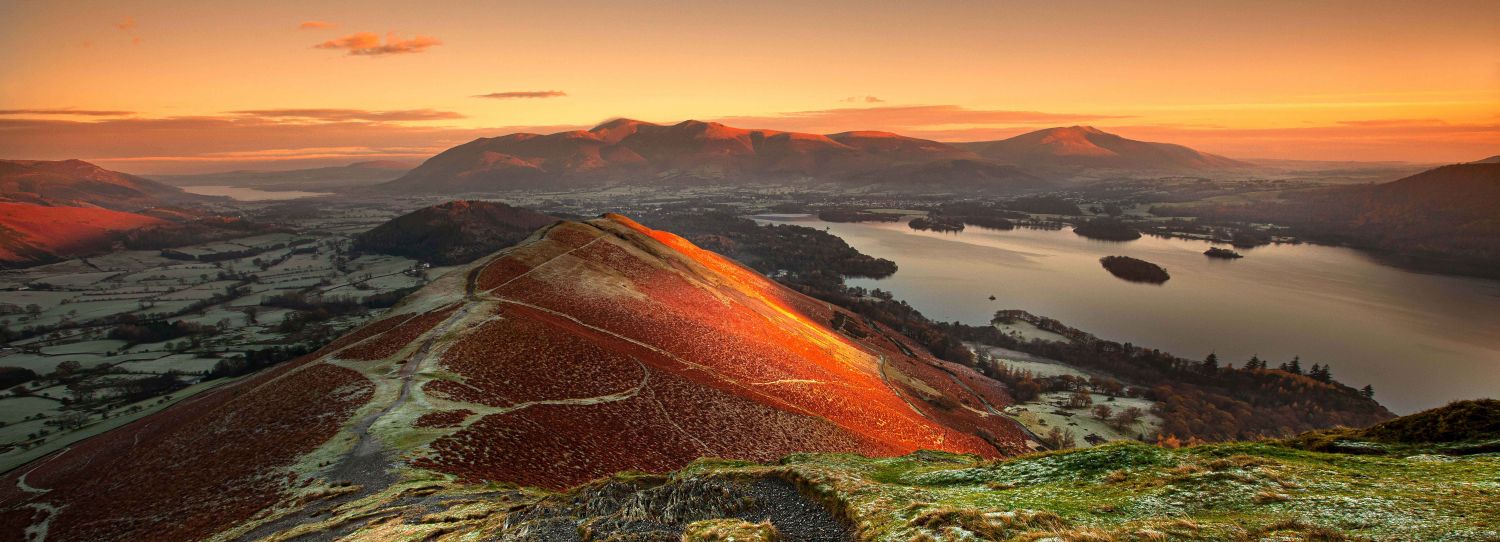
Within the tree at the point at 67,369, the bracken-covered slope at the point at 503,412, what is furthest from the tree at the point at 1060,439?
the tree at the point at 67,369

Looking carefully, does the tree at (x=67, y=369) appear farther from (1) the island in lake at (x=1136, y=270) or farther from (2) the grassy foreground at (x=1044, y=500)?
(1) the island in lake at (x=1136, y=270)

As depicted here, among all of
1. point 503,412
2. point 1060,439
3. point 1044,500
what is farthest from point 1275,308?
point 503,412

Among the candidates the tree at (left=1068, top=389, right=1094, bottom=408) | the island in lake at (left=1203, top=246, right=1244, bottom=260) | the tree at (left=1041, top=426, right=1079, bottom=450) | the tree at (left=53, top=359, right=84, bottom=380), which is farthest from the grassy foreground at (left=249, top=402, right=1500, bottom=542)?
the island in lake at (left=1203, top=246, right=1244, bottom=260)

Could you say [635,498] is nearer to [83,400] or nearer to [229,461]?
[229,461]

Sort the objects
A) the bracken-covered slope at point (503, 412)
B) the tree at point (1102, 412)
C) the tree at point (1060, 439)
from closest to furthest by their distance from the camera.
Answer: the bracken-covered slope at point (503, 412) < the tree at point (1060, 439) < the tree at point (1102, 412)

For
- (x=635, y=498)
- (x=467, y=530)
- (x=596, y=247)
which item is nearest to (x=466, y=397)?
(x=467, y=530)

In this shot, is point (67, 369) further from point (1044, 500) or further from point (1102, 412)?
point (1102, 412)

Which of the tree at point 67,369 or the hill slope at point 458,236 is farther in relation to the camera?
the hill slope at point 458,236
